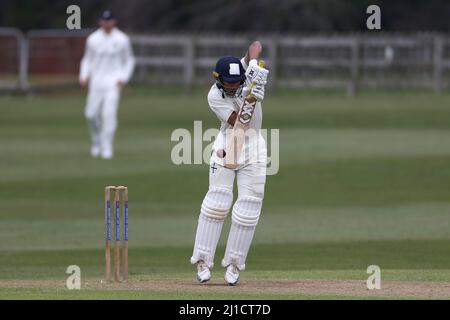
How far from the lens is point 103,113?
2214 centimetres

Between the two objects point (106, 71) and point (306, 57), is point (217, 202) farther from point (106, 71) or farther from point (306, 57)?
point (306, 57)

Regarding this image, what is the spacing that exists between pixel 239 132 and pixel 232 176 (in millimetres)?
389

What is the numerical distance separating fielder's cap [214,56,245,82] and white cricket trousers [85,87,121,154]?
1196cm

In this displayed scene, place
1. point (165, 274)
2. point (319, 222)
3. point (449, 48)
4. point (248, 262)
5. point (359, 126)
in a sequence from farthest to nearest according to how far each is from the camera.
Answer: point (449, 48), point (359, 126), point (319, 222), point (248, 262), point (165, 274)

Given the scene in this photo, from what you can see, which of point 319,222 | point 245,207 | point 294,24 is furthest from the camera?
point 294,24

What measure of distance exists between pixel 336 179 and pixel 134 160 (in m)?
4.00

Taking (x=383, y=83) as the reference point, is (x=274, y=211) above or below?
below

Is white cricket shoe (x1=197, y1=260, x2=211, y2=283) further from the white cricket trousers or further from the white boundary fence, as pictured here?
the white boundary fence

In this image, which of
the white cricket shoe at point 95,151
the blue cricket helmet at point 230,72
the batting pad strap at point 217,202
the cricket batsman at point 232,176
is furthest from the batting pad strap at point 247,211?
the white cricket shoe at point 95,151

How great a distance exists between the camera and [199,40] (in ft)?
131

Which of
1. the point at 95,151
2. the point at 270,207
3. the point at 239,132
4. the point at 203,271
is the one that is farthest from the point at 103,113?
the point at 239,132

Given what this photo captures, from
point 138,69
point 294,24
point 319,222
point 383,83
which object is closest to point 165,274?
point 319,222

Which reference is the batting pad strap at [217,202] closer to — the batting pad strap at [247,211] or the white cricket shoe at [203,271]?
the batting pad strap at [247,211]

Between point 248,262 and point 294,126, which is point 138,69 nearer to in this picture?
point 294,126
